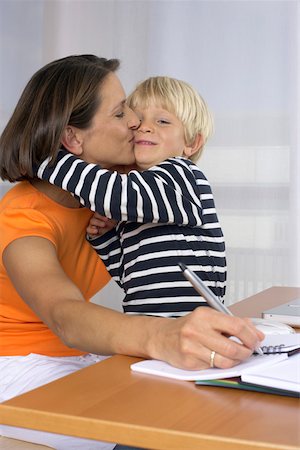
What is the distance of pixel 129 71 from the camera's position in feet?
10.8

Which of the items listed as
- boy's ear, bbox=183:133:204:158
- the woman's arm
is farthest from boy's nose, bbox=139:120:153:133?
the woman's arm

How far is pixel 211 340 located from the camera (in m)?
0.93

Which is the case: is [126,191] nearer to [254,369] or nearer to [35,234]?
[35,234]

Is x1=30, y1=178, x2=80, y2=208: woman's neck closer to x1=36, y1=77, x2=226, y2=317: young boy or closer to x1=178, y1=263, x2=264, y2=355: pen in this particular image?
x1=36, y1=77, x2=226, y2=317: young boy

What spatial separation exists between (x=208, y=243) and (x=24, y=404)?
688 mm

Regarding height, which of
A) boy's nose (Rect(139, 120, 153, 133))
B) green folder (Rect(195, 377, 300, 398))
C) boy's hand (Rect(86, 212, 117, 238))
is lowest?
green folder (Rect(195, 377, 300, 398))

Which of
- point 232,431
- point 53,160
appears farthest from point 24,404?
point 53,160

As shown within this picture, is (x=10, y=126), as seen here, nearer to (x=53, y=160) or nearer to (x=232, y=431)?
(x=53, y=160)

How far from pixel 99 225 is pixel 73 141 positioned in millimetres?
185

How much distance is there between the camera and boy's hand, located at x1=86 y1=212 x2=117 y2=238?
1.49 m

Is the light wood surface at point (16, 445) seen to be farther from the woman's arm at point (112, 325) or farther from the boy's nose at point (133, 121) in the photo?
the boy's nose at point (133, 121)

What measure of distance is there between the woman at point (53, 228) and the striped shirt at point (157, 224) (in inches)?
1.7

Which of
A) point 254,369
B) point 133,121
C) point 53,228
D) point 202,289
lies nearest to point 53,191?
point 53,228

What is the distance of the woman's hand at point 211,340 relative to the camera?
92 centimetres
